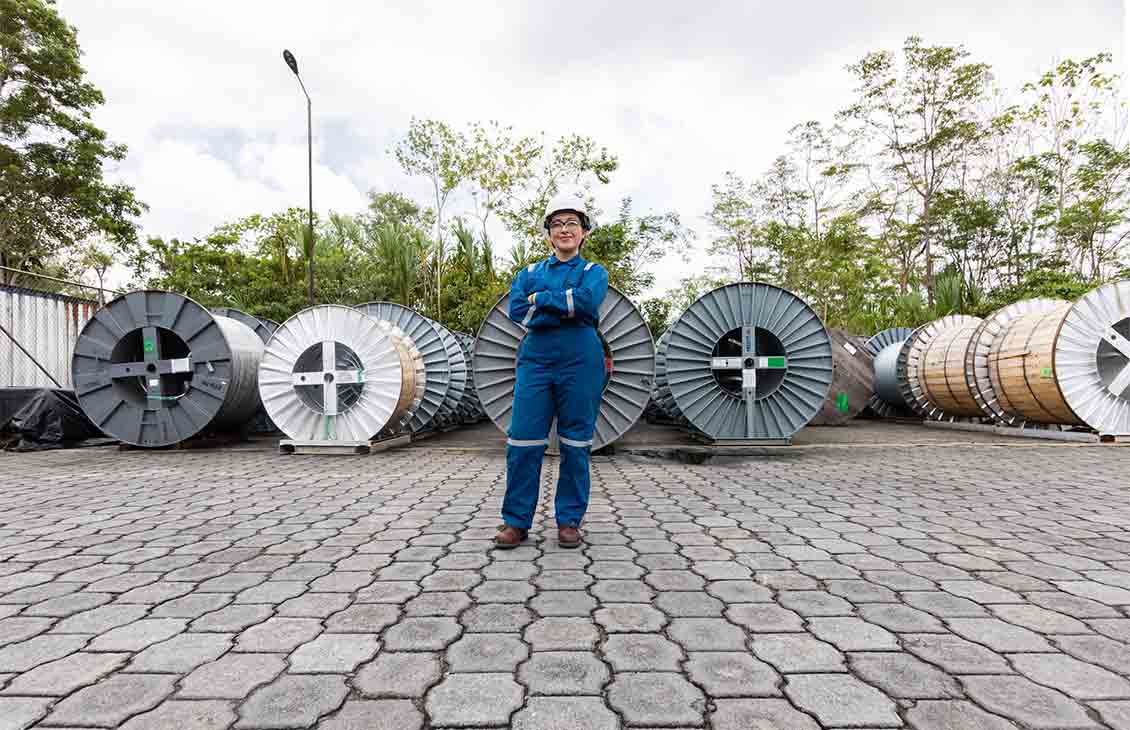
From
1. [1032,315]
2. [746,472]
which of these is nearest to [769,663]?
[746,472]

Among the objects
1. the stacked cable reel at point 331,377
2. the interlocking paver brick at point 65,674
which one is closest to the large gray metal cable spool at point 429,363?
the stacked cable reel at point 331,377

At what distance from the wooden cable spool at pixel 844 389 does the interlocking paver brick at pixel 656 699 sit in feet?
33.5

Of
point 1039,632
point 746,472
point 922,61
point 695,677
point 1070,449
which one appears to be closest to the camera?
point 695,677

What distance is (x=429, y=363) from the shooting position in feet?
33.5

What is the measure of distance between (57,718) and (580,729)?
4.82 ft

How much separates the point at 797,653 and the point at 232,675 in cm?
187

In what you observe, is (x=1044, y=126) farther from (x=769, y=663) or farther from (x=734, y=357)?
(x=769, y=663)

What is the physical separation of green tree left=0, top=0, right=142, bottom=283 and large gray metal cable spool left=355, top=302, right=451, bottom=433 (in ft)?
60.6

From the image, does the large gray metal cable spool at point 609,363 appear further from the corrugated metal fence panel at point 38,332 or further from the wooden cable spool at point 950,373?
the corrugated metal fence panel at point 38,332

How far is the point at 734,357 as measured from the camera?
316 inches

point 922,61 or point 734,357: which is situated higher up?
point 922,61

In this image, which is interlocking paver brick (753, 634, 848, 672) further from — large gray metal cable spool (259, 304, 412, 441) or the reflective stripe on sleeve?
large gray metal cable spool (259, 304, 412, 441)

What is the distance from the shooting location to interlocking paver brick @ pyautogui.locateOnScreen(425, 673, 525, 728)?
1749 mm

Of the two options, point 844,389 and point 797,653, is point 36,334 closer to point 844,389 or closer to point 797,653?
point 797,653
